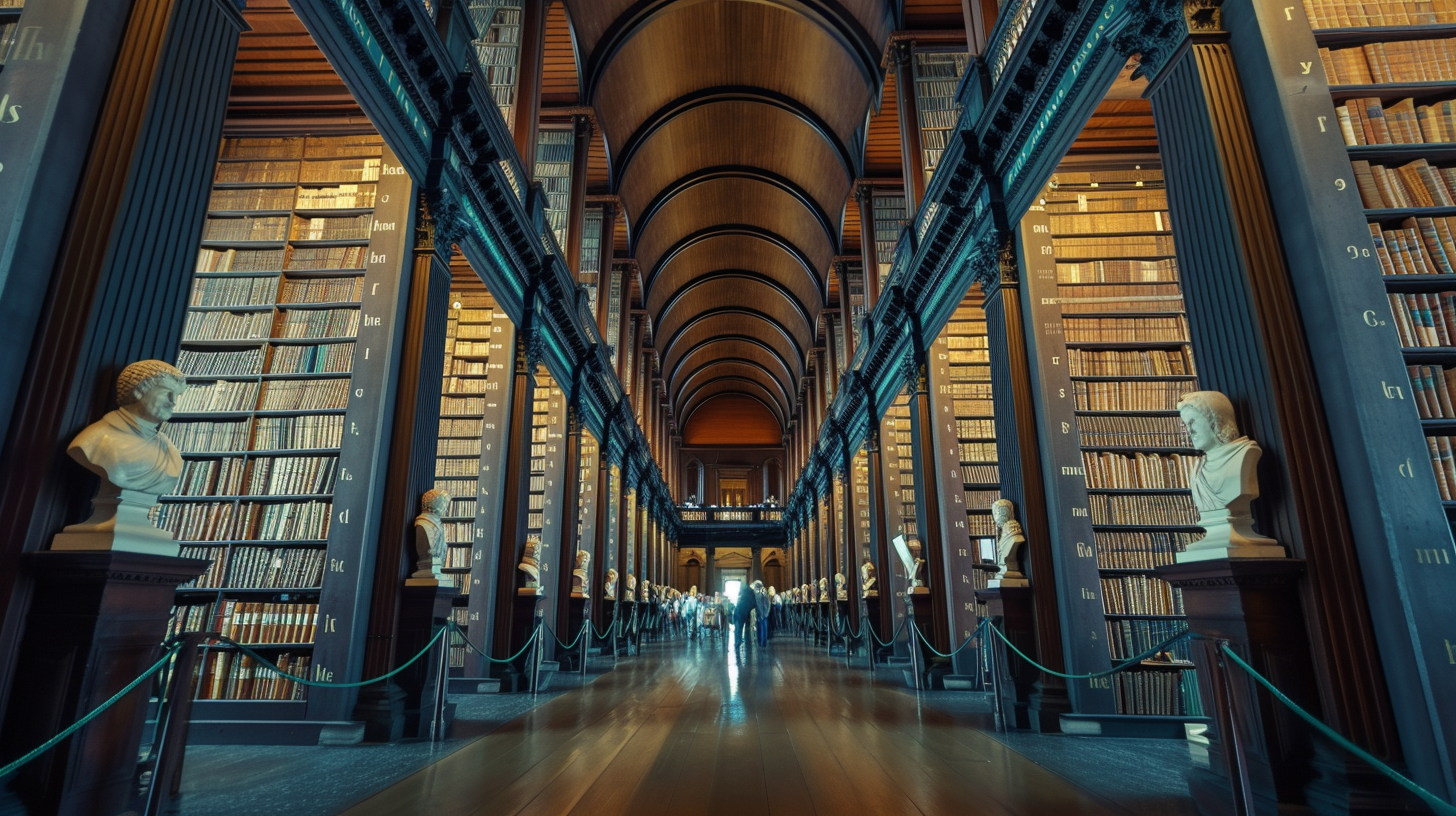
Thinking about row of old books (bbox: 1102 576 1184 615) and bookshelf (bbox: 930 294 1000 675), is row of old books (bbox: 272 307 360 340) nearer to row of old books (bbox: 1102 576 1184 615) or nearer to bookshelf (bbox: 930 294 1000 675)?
bookshelf (bbox: 930 294 1000 675)

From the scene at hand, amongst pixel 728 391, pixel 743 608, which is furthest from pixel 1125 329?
pixel 728 391

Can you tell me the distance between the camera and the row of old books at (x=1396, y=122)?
305 cm

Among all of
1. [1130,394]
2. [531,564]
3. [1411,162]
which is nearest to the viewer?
[1411,162]

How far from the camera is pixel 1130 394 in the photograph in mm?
5410

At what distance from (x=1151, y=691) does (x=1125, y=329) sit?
2.66 meters

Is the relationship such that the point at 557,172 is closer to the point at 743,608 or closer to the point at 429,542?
the point at 429,542

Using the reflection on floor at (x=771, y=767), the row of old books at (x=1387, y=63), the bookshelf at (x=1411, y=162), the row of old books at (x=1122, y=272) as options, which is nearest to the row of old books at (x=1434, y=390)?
the bookshelf at (x=1411, y=162)

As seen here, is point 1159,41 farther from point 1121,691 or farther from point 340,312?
point 340,312

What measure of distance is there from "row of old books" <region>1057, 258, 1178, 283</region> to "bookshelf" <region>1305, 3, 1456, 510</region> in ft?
8.00

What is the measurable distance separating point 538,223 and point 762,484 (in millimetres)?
26195

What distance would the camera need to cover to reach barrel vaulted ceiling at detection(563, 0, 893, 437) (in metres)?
11.5

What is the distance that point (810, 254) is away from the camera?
19.5 m

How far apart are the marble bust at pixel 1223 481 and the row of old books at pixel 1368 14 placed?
→ 1865mm

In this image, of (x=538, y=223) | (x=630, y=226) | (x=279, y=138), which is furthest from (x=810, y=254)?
(x=279, y=138)
